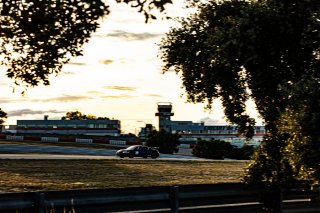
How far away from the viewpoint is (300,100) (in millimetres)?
12320

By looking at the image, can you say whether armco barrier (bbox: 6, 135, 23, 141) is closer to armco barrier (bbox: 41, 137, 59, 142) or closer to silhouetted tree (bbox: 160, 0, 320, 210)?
armco barrier (bbox: 41, 137, 59, 142)

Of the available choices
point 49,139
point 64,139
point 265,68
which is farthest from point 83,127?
point 265,68

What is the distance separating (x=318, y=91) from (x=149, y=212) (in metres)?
5.21

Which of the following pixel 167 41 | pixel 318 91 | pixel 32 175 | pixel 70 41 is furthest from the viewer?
pixel 32 175

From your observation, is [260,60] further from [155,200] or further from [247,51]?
[155,200]

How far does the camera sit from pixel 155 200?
1127cm

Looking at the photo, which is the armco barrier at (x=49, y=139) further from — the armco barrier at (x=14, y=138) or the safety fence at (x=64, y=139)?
the armco barrier at (x=14, y=138)

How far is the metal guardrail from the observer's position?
391 inches

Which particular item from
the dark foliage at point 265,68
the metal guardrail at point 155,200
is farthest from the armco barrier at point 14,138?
the metal guardrail at point 155,200

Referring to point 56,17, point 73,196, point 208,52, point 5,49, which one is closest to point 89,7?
point 56,17

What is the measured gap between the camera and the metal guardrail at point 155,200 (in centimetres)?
992

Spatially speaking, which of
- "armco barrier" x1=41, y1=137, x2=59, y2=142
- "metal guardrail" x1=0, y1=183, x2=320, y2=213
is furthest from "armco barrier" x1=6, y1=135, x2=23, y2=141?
"metal guardrail" x1=0, y1=183, x2=320, y2=213

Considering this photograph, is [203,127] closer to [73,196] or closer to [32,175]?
[32,175]

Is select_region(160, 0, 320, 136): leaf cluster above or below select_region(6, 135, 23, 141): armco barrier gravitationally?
above
